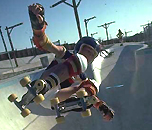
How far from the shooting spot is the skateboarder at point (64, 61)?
198cm

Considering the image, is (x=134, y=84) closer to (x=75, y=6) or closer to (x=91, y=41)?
(x=91, y=41)

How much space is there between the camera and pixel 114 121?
5586mm

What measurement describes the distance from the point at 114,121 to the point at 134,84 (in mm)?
2539

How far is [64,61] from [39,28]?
0.66 m

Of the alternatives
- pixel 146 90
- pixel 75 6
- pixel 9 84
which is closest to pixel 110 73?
pixel 146 90

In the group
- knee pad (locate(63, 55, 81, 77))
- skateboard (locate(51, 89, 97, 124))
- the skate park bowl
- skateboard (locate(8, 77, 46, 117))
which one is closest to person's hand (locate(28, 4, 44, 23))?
knee pad (locate(63, 55, 81, 77))

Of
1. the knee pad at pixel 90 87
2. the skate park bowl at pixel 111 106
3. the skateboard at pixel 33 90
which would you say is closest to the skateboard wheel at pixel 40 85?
the skateboard at pixel 33 90

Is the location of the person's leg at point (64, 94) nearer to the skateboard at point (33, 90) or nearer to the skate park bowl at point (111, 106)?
the skateboard at point (33, 90)

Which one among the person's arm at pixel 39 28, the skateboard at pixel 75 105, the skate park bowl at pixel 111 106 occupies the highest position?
the person's arm at pixel 39 28

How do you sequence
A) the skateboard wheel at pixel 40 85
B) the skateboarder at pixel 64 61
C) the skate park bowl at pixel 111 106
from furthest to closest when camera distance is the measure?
the skate park bowl at pixel 111 106 → the skateboarder at pixel 64 61 → the skateboard wheel at pixel 40 85

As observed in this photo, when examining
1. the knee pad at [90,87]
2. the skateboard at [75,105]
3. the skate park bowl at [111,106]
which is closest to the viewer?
the skateboard at [75,105]

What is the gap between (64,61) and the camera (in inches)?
87.6

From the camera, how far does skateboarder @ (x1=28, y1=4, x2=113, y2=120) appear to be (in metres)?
A: 1.98

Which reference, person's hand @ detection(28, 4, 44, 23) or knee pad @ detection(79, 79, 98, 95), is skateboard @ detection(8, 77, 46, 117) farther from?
person's hand @ detection(28, 4, 44, 23)
